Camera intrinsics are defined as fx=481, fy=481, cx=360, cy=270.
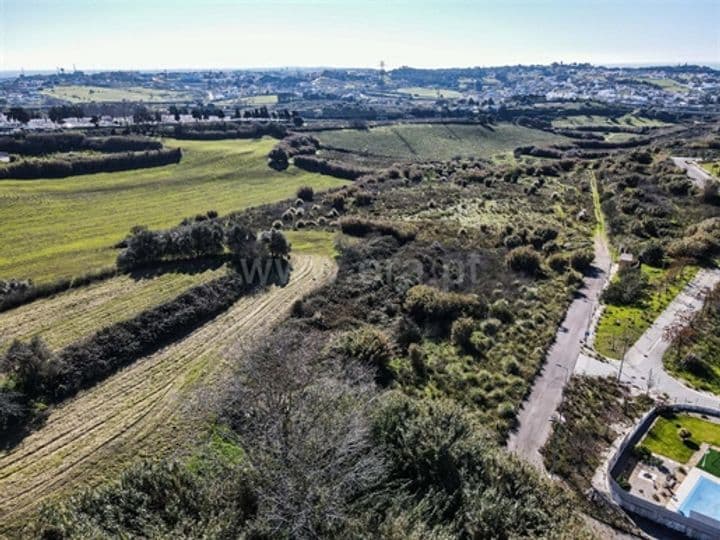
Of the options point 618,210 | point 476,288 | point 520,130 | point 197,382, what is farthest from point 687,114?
point 197,382

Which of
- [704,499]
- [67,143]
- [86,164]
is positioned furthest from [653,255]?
[67,143]

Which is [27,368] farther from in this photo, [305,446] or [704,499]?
[704,499]

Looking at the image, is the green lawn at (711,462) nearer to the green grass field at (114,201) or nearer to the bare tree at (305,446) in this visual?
the bare tree at (305,446)

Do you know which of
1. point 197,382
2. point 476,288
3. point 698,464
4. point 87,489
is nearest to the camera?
point 87,489

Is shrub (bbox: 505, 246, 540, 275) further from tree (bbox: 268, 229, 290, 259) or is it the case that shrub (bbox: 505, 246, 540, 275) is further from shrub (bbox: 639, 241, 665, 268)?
tree (bbox: 268, 229, 290, 259)

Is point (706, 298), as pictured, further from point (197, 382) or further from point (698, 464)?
point (197, 382)
